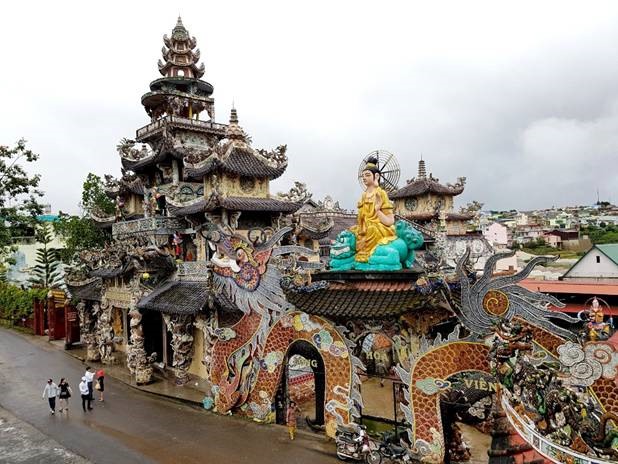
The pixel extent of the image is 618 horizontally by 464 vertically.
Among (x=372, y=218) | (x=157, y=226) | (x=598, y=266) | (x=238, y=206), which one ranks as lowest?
(x=598, y=266)

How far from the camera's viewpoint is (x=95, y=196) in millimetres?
30766

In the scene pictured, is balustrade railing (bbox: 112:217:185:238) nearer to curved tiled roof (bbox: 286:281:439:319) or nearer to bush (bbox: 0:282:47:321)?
curved tiled roof (bbox: 286:281:439:319)

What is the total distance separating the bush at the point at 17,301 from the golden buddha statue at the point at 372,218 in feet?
86.4

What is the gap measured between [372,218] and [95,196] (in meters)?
24.3

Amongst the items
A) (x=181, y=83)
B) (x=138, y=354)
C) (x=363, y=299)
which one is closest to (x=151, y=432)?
(x=138, y=354)

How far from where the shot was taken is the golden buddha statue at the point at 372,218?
1245cm

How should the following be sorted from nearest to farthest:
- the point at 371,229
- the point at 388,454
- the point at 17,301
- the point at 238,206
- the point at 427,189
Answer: the point at 388,454 < the point at 371,229 < the point at 238,206 < the point at 17,301 < the point at 427,189

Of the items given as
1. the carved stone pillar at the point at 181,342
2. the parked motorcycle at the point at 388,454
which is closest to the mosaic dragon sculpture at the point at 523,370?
A: the parked motorcycle at the point at 388,454

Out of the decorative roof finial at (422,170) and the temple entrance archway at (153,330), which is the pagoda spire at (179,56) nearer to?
the temple entrance archway at (153,330)

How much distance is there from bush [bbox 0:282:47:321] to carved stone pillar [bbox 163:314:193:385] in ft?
57.5

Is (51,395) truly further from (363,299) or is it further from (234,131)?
(234,131)

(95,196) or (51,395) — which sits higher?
(95,196)

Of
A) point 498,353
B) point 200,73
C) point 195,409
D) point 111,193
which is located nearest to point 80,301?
point 111,193

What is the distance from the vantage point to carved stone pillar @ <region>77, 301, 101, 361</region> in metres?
22.8
